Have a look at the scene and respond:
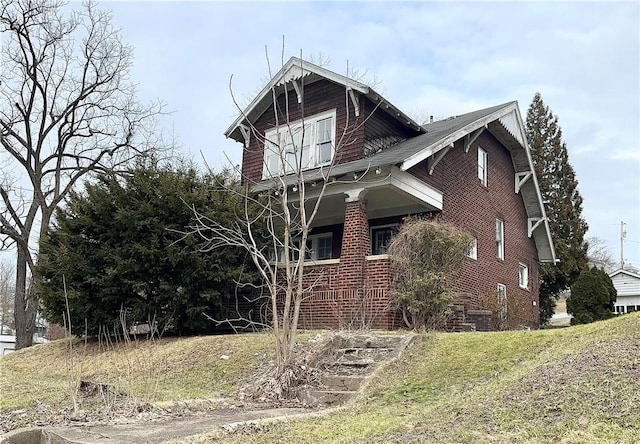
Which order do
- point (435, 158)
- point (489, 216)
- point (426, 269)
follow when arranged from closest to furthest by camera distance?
point (426, 269)
point (435, 158)
point (489, 216)

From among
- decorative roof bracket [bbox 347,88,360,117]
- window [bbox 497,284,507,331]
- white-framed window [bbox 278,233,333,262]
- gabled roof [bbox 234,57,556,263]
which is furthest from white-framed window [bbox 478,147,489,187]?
white-framed window [bbox 278,233,333,262]

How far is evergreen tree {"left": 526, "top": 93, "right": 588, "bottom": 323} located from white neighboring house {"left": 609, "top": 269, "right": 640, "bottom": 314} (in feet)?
32.6

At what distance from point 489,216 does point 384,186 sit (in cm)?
591

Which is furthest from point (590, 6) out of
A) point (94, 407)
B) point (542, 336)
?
Answer: point (94, 407)

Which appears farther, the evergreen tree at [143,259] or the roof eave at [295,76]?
the roof eave at [295,76]

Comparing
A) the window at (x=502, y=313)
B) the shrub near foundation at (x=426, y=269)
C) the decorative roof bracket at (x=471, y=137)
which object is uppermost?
the decorative roof bracket at (x=471, y=137)

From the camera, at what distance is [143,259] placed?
11.9m

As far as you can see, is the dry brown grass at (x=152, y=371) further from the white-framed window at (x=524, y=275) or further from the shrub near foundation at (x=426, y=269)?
the white-framed window at (x=524, y=275)

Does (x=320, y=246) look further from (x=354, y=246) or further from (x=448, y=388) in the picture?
(x=448, y=388)

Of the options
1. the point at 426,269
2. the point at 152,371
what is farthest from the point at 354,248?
the point at 152,371

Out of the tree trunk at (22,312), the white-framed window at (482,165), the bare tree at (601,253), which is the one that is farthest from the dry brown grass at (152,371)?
the bare tree at (601,253)

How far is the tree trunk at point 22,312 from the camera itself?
68.3 feet

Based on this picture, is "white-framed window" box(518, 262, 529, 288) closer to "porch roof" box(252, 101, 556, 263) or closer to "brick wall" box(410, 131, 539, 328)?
"brick wall" box(410, 131, 539, 328)

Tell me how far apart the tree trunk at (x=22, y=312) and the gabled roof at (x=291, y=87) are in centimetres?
1002
